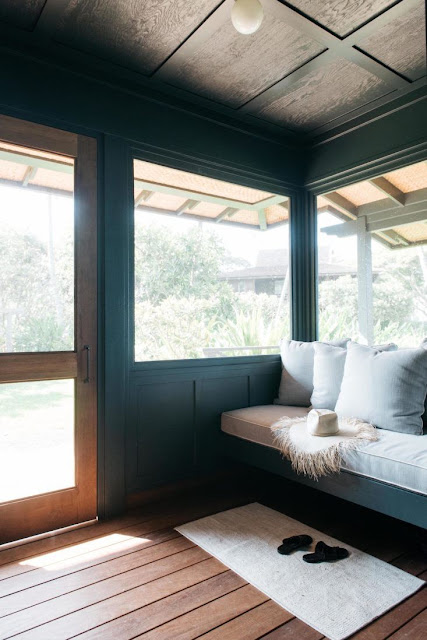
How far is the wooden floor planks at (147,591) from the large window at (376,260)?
1.37m

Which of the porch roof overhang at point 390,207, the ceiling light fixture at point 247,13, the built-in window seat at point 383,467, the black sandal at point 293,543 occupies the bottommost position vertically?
the black sandal at point 293,543

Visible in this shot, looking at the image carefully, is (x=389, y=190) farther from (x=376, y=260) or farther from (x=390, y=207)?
(x=376, y=260)

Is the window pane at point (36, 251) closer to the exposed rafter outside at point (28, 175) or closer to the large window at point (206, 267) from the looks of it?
the exposed rafter outside at point (28, 175)

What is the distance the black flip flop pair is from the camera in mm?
2172

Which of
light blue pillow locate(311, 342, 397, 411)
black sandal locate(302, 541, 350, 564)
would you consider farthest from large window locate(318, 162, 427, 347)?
black sandal locate(302, 541, 350, 564)

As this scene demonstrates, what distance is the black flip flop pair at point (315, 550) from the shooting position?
2172 millimetres

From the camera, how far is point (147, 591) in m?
1.95

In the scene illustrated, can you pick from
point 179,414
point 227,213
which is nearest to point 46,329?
point 179,414

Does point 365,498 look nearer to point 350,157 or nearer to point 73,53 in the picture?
point 350,157

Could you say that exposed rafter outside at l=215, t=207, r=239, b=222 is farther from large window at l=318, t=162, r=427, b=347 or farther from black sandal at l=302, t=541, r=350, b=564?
black sandal at l=302, t=541, r=350, b=564

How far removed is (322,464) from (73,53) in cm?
269

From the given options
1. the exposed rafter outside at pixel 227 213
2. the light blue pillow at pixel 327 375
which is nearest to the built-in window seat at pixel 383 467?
the light blue pillow at pixel 327 375

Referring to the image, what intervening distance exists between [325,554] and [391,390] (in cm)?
94

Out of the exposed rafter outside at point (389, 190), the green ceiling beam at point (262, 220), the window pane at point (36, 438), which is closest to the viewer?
the window pane at point (36, 438)
